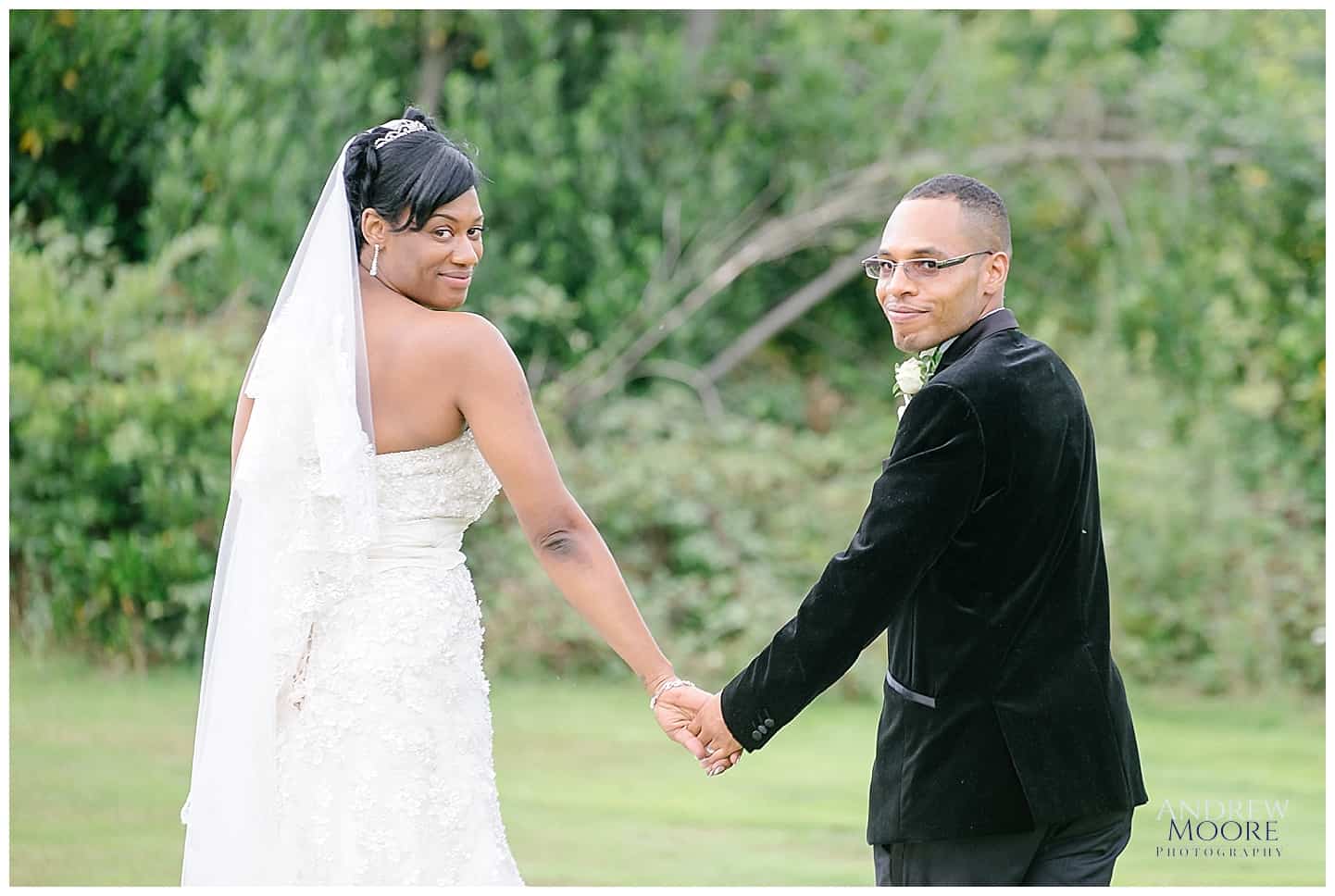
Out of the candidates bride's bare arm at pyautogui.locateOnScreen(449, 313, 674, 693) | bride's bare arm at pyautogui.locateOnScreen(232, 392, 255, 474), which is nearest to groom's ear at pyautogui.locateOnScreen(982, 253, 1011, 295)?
bride's bare arm at pyautogui.locateOnScreen(449, 313, 674, 693)

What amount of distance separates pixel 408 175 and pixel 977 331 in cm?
117

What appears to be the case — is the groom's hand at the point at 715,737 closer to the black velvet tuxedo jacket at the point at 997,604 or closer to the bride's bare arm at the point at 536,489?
the bride's bare arm at the point at 536,489

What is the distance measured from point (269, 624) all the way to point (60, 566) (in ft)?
18.1

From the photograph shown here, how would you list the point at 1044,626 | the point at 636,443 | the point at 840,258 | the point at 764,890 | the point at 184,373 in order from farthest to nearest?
the point at 840,258, the point at 636,443, the point at 184,373, the point at 764,890, the point at 1044,626

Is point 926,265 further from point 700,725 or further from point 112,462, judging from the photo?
point 112,462

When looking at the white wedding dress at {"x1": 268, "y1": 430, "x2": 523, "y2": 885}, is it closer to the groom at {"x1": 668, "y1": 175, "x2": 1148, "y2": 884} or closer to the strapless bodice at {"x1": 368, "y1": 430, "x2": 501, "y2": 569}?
the strapless bodice at {"x1": 368, "y1": 430, "x2": 501, "y2": 569}

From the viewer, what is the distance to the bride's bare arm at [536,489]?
3.04 m

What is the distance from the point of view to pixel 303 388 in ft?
10.1

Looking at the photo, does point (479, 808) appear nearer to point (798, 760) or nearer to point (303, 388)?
point (303, 388)

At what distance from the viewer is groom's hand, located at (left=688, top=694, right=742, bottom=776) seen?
339cm

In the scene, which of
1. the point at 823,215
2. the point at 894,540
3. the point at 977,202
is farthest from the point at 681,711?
the point at 823,215

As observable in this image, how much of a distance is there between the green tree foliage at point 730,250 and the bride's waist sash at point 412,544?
5199 millimetres

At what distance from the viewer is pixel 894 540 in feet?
9.62

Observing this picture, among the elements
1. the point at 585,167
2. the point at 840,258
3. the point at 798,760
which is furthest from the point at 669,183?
the point at 798,760
